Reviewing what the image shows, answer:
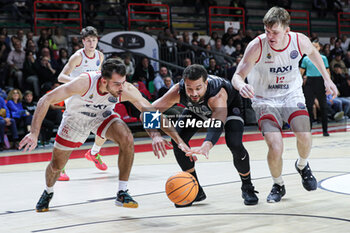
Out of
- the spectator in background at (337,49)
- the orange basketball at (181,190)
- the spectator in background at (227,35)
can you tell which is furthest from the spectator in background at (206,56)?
the orange basketball at (181,190)

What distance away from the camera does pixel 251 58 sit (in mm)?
5266

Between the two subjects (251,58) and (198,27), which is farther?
(198,27)

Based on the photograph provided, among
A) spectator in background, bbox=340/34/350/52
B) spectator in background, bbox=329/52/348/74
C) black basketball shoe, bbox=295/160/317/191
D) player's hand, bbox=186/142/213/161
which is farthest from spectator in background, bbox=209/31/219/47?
player's hand, bbox=186/142/213/161

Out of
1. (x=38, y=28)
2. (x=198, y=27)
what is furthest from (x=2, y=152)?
(x=198, y=27)

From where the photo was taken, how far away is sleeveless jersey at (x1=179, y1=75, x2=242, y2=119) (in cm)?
511

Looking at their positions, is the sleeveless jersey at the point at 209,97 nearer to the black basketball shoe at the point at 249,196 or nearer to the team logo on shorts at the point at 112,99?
the team logo on shorts at the point at 112,99

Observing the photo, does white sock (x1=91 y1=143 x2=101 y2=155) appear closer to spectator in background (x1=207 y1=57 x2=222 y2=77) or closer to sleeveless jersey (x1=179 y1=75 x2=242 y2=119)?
sleeveless jersey (x1=179 y1=75 x2=242 y2=119)

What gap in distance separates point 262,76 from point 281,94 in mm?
263

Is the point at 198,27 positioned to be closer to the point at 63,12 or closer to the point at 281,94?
the point at 63,12

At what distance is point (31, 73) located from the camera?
520 inches

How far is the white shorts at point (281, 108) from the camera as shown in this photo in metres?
5.34

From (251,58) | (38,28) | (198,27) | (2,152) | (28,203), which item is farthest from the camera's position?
(198,27)

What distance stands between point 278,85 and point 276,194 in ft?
3.56

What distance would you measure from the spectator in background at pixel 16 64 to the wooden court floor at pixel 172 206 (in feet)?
16.1
